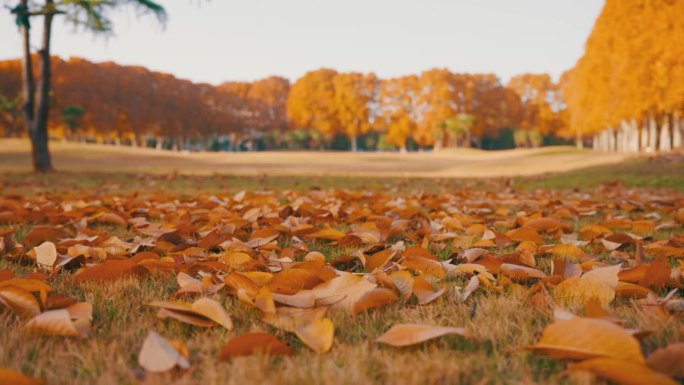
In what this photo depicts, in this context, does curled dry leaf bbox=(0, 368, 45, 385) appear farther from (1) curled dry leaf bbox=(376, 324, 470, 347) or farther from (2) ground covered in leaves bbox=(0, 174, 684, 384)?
(1) curled dry leaf bbox=(376, 324, 470, 347)

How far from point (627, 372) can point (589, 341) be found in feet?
0.27

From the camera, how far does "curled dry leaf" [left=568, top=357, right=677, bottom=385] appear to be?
66 centimetres

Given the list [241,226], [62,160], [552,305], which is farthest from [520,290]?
[62,160]

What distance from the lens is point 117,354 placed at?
0.83m

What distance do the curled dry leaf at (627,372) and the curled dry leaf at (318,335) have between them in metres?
0.44

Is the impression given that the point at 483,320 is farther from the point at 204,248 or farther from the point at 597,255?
the point at 204,248

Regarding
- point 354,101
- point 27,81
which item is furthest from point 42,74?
point 354,101

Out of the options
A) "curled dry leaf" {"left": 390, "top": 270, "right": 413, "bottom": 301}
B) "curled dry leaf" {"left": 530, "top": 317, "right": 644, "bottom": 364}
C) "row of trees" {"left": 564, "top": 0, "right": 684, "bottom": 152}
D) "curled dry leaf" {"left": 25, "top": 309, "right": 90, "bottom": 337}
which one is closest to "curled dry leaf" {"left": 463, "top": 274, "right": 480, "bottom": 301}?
"curled dry leaf" {"left": 390, "top": 270, "right": 413, "bottom": 301}

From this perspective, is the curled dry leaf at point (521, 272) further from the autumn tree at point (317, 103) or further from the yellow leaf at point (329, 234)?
the autumn tree at point (317, 103)

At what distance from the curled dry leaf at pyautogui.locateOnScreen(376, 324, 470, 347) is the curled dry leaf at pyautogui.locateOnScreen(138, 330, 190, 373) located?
0.35 metres

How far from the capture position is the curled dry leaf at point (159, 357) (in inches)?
30.1

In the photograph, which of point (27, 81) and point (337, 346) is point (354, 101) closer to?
point (27, 81)

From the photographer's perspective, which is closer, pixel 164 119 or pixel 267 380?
pixel 267 380

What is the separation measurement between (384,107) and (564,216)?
53.7m
